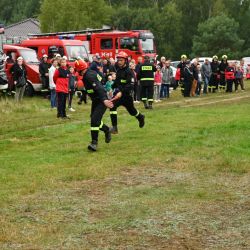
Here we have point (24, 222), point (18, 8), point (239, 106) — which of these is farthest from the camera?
point (18, 8)

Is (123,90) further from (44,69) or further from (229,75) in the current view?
(229,75)

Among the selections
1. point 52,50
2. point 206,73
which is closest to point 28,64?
point 52,50

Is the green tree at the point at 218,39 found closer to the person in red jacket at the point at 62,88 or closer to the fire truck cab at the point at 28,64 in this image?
the fire truck cab at the point at 28,64

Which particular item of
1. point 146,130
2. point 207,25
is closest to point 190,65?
point 146,130

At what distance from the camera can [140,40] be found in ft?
110

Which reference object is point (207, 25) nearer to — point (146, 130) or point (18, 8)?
point (18, 8)

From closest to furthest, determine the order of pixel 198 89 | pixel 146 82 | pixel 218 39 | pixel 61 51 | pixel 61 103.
Result: pixel 61 103 → pixel 146 82 → pixel 61 51 → pixel 198 89 → pixel 218 39

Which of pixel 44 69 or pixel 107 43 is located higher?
pixel 107 43

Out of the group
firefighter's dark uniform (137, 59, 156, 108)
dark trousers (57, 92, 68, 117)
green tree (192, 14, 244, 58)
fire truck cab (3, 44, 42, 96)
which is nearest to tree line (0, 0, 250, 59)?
green tree (192, 14, 244, 58)

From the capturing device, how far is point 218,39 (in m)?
71.6

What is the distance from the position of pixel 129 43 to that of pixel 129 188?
26.2 m

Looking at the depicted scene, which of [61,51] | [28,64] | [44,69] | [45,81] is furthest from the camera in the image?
[61,51]

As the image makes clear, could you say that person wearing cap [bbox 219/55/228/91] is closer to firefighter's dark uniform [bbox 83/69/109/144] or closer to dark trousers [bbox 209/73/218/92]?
dark trousers [bbox 209/73/218/92]

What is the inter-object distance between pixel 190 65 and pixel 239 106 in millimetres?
6748
